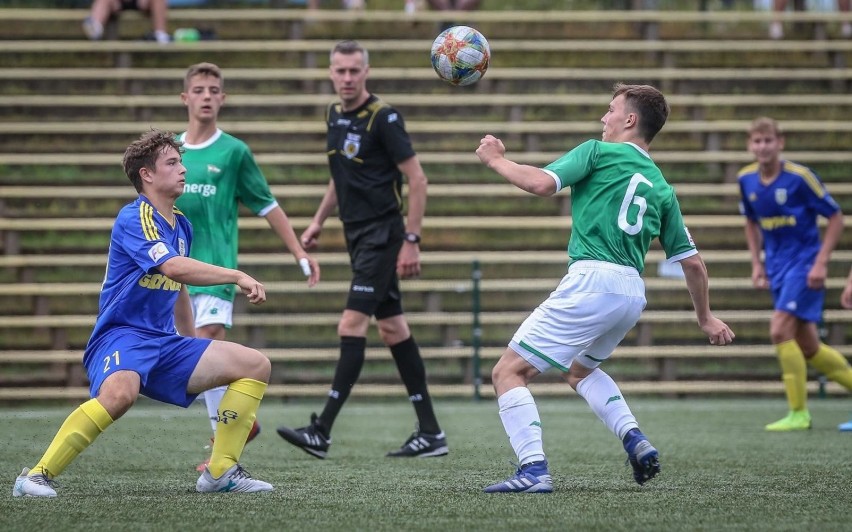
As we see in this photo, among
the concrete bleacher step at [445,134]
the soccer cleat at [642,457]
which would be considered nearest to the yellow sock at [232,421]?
the soccer cleat at [642,457]

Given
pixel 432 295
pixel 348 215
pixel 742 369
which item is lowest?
pixel 742 369

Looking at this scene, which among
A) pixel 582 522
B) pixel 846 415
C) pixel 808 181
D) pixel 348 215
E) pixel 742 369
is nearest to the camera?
pixel 582 522

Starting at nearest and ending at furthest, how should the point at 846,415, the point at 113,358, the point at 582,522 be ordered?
the point at 582,522 < the point at 113,358 < the point at 846,415

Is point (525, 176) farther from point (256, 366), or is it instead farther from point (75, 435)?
point (75, 435)

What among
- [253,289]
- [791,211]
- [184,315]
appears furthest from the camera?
[791,211]

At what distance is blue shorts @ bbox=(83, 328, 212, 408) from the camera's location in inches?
184

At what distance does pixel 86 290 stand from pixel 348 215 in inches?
214

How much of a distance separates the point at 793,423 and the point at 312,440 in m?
3.72

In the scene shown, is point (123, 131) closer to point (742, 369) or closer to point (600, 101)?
point (600, 101)

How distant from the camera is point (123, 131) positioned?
40.7 ft

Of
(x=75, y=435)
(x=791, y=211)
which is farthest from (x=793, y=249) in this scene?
(x=75, y=435)

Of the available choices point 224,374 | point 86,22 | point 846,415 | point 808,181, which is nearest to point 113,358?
point 224,374

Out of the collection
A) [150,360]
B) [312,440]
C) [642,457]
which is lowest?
[312,440]

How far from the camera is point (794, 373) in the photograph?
8.62 meters
